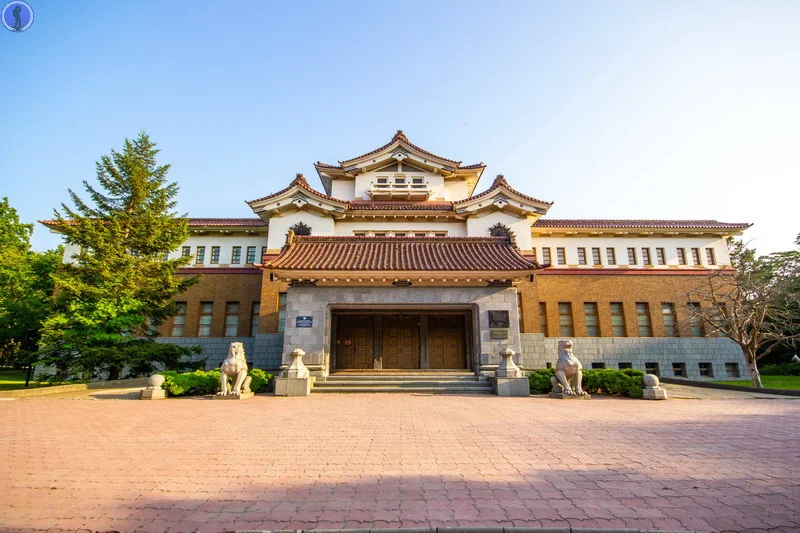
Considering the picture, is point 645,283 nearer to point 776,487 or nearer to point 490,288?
point 490,288

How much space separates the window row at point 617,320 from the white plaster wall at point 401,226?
21.8ft

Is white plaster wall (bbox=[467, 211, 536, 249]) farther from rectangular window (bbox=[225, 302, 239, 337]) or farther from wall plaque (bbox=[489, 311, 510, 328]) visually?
rectangular window (bbox=[225, 302, 239, 337])

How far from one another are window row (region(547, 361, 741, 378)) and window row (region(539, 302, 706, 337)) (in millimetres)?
1677

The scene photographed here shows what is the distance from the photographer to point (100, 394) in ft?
43.1

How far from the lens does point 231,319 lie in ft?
75.3

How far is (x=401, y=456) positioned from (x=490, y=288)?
11.0 m

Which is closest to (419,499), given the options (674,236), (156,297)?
(156,297)

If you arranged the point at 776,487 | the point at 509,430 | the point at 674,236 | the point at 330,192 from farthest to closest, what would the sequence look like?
the point at 330,192 < the point at 674,236 < the point at 509,430 < the point at 776,487

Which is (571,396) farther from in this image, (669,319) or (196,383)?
(669,319)

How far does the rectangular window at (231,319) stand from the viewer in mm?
22734

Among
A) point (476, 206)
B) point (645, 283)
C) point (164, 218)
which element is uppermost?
point (476, 206)

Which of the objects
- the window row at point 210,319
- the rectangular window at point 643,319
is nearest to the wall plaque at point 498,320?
the rectangular window at point 643,319

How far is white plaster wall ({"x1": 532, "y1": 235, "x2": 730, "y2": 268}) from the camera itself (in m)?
23.8

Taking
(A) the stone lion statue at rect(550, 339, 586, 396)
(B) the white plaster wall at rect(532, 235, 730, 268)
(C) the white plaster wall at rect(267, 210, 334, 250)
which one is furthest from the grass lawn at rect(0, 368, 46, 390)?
(B) the white plaster wall at rect(532, 235, 730, 268)
